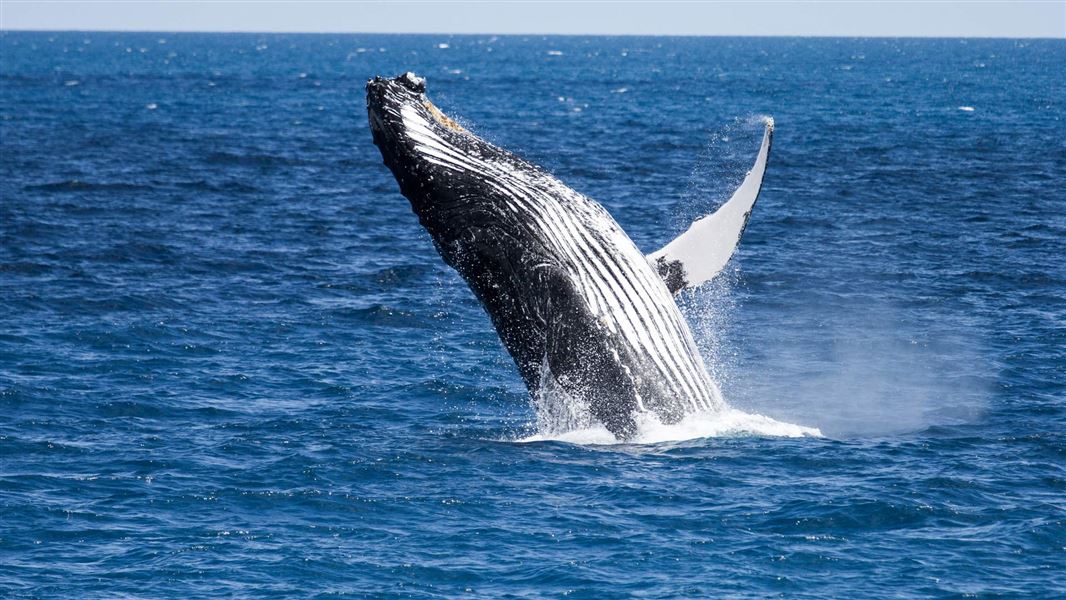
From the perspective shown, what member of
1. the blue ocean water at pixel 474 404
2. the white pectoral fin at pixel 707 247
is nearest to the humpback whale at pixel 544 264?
the white pectoral fin at pixel 707 247

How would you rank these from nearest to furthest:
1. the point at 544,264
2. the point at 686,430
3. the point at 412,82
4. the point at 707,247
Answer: the point at 544,264 < the point at 412,82 < the point at 707,247 < the point at 686,430

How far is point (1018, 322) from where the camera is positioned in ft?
78.7

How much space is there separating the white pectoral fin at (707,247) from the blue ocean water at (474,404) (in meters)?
1.87

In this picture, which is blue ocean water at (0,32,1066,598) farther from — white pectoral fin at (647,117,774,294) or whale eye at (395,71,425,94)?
whale eye at (395,71,425,94)

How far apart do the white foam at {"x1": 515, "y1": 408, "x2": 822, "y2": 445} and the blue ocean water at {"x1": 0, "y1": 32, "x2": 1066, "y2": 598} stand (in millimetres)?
126

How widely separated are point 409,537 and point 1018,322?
47.7 ft

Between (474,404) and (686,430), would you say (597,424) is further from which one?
(474,404)

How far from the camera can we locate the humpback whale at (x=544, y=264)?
14.0 meters

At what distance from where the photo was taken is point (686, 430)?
15000 millimetres

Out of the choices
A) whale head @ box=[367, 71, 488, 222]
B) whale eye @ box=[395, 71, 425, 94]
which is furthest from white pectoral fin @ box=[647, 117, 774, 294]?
whale eye @ box=[395, 71, 425, 94]

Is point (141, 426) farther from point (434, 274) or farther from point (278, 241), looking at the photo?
point (278, 241)

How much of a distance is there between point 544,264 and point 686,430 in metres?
2.57

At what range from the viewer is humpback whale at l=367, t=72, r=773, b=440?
1398 centimetres

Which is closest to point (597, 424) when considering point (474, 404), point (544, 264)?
point (544, 264)
